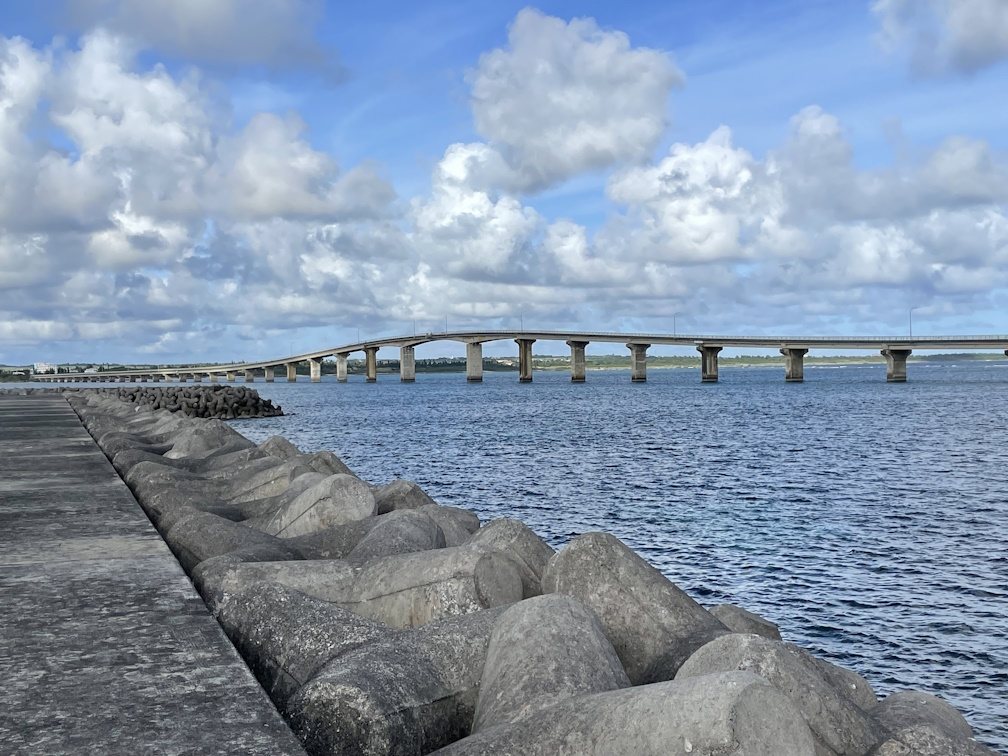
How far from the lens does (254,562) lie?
6.82m

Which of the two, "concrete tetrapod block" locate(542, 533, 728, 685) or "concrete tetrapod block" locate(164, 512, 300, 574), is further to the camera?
"concrete tetrapod block" locate(164, 512, 300, 574)

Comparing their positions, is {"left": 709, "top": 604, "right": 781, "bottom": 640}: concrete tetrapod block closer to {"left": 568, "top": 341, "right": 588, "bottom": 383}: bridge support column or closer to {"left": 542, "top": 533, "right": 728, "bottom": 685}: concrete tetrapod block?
{"left": 542, "top": 533, "right": 728, "bottom": 685}: concrete tetrapod block

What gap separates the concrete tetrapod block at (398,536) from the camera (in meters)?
7.48

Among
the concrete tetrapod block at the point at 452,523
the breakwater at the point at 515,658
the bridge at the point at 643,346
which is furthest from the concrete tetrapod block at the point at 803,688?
the bridge at the point at 643,346

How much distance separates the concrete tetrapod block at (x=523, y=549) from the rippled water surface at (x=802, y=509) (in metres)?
4.85

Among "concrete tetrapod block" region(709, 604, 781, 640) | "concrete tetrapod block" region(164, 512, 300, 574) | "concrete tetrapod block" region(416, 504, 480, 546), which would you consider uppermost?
"concrete tetrapod block" region(164, 512, 300, 574)

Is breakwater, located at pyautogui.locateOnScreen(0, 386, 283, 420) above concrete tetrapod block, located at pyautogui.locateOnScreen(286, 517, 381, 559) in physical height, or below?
below

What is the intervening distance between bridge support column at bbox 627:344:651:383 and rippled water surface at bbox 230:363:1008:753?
8122 cm

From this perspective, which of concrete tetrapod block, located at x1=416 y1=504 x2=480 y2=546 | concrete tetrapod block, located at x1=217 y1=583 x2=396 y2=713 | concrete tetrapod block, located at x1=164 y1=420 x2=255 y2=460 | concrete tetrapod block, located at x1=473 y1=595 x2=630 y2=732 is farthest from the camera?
concrete tetrapod block, located at x1=164 y1=420 x2=255 y2=460

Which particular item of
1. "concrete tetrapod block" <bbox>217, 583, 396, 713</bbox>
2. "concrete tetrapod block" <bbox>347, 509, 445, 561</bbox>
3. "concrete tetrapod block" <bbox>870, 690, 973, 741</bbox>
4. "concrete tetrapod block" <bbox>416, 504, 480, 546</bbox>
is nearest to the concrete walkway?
"concrete tetrapod block" <bbox>217, 583, 396, 713</bbox>

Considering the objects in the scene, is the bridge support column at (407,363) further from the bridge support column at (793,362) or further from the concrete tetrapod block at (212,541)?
the concrete tetrapod block at (212,541)

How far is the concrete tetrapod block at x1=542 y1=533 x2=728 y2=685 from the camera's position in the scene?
5746 mm

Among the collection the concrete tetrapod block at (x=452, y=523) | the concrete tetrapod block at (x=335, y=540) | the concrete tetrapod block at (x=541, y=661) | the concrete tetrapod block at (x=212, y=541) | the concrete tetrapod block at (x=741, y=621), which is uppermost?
the concrete tetrapod block at (x=541, y=661)

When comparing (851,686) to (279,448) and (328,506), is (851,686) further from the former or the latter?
(279,448)
